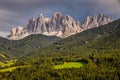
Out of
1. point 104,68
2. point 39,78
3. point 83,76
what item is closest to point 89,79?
point 83,76

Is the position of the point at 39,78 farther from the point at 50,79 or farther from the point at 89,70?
the point at 89,70

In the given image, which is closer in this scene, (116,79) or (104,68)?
(116,79)

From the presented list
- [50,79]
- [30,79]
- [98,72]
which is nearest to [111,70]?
[98,72]

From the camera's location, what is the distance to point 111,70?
615ft

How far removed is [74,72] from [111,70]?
2444 cm

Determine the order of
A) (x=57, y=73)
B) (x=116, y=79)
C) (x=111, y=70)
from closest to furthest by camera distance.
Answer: (x=116, y=79) → (x=111, y=70) → (x=57, y=73)

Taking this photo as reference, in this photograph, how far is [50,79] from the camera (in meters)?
191

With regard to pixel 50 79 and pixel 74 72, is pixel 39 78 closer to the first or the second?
pixel 50 79

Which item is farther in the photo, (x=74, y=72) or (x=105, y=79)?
(x=74, y=72)

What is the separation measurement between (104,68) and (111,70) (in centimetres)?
1132

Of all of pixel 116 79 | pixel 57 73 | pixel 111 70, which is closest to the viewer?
pixel 116 79

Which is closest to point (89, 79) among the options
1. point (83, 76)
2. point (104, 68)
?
point (83, 76)

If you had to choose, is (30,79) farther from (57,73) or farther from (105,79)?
(105,79)

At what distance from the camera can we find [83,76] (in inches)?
7402
